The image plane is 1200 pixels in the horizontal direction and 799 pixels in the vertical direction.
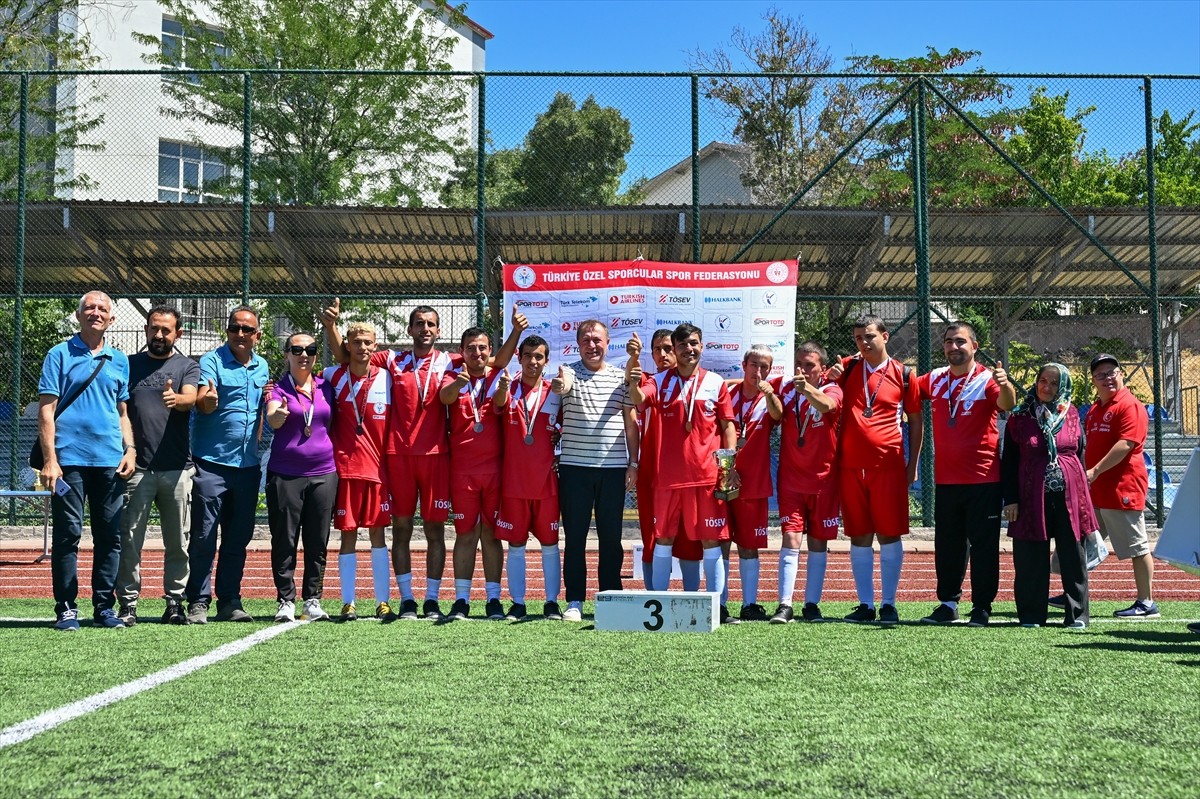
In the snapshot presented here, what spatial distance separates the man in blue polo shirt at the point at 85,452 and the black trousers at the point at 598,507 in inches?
106

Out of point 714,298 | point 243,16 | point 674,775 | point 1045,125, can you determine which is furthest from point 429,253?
point 1045,125

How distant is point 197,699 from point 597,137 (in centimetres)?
1160

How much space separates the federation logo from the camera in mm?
11500

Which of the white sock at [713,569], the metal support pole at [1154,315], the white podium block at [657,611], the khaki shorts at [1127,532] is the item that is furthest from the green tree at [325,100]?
the white podium block at [657,611]

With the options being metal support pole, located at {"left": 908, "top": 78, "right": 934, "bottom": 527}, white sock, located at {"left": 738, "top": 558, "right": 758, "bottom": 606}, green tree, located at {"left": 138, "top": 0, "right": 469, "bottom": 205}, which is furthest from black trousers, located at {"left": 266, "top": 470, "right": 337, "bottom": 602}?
green tree, located at {"left": 138, "top": 0, "right": 469, "bottom": 205}

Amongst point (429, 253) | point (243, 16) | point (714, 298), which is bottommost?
point (714, 298)

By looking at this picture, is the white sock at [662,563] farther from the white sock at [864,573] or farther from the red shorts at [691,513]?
the white sock at [864,573]

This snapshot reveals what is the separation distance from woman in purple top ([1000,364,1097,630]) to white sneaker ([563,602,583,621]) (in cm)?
274

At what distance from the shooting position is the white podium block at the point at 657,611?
261 inches

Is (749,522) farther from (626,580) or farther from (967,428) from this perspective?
(626,580)

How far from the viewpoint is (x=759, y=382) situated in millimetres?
7574

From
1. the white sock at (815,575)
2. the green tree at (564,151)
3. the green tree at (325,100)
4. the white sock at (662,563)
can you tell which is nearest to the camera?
the white sock at (662,563)

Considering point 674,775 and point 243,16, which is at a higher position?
point 243,16

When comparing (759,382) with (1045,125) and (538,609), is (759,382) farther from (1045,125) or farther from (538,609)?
(1045,125)
